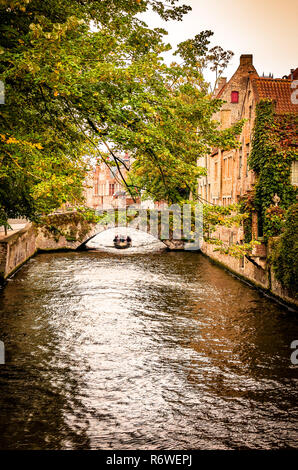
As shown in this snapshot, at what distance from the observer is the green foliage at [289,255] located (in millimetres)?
13912

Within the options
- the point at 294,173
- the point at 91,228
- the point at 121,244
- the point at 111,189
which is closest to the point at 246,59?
the point at 91,228

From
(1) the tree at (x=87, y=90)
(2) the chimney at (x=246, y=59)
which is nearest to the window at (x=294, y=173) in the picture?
(1) the tree at (x=87, y=90)

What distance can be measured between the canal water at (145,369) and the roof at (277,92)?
8002 mm

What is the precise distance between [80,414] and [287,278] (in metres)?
9.01

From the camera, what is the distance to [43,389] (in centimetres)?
866

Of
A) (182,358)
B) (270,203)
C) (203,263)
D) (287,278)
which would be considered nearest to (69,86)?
(182,358)

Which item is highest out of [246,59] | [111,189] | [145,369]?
[246,59]

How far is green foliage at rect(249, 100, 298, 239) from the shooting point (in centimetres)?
1681

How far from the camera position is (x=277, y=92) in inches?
758

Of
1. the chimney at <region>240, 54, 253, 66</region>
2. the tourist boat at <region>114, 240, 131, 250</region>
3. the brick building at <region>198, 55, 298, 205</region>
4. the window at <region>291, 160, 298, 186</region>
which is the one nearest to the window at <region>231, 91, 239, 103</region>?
the brick building at <region>198, 55, 298, 205</region>

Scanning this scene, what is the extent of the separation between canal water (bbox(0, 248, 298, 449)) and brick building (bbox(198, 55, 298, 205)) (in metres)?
4.54

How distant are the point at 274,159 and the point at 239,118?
7879mm

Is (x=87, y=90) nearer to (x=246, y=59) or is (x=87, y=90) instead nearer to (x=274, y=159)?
(x=274, y=159)

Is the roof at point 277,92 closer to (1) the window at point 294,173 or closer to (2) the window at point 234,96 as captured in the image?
(1) the window at point 294,173
